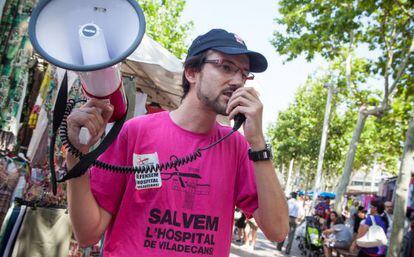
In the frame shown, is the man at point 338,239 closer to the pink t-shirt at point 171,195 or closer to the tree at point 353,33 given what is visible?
the tree at point 353,33

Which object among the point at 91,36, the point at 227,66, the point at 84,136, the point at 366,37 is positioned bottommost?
the point at 84,136

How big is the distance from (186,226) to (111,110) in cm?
52

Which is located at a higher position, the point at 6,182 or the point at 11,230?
the point at 6,182

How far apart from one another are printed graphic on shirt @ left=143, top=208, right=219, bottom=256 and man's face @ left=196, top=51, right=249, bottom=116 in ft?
1.42

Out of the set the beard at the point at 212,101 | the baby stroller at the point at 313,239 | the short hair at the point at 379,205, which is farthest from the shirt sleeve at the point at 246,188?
the baby stroller at the point at 313,239

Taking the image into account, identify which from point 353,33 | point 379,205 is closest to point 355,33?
point 353,33

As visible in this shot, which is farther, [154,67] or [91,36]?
[154,67]

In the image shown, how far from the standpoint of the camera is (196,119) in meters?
1.84

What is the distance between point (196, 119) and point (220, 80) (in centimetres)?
21

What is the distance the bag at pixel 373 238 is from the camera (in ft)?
26.1

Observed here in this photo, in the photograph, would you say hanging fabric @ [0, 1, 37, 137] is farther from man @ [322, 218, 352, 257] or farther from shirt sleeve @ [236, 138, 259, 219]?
man @ [322, 218, 352, 257]

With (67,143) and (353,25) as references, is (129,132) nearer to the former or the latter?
(67,143)

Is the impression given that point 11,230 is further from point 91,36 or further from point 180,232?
point 91,36

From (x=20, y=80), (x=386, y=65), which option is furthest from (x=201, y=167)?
(x=386, y=65)
